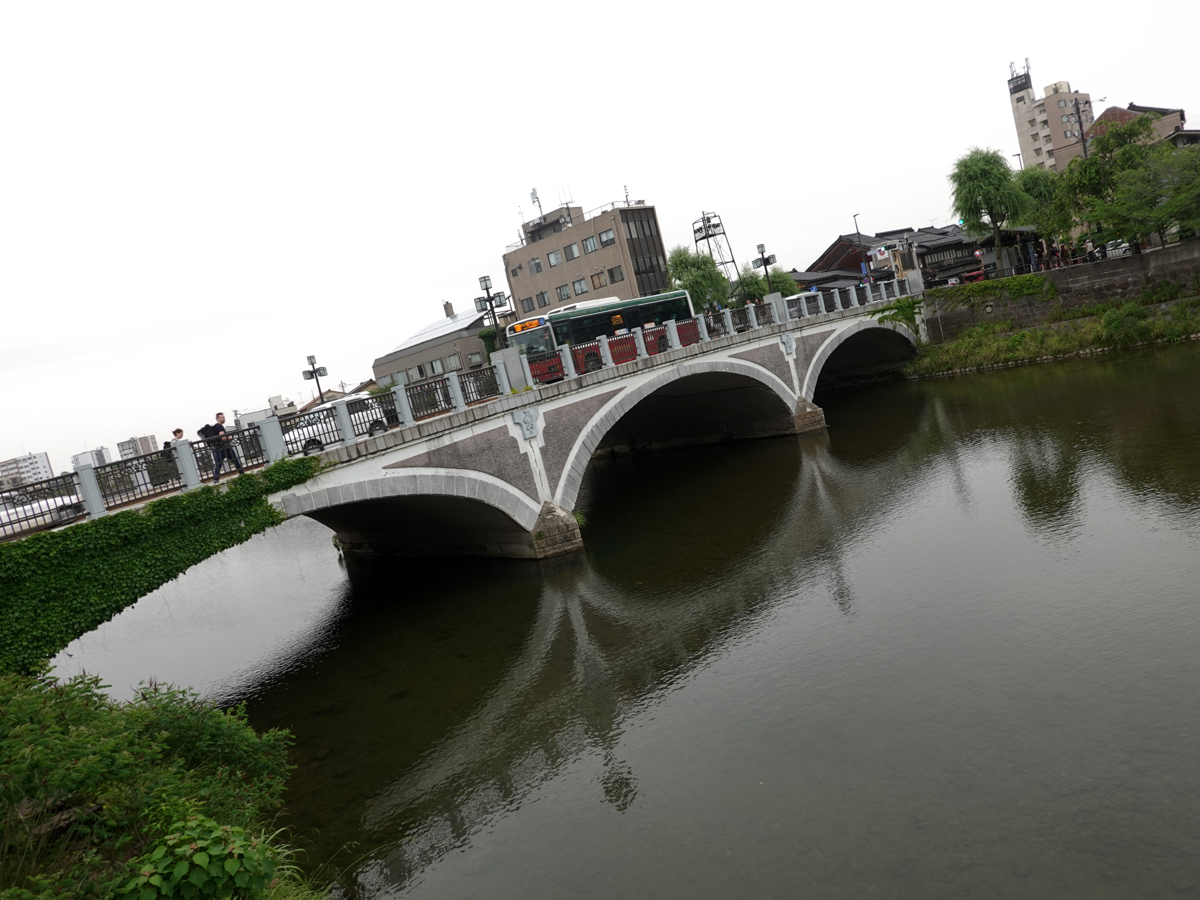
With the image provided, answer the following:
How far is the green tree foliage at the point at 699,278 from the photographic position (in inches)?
2016

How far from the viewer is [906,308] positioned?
1492 inches

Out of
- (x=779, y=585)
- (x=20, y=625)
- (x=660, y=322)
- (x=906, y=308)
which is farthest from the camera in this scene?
(x=906, y=308)

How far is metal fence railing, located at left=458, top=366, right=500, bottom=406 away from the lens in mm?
18781

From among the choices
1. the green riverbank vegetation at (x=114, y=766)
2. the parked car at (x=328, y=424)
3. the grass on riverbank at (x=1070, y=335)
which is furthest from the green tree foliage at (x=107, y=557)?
the grass on riverbank at (x=1070, y=335)

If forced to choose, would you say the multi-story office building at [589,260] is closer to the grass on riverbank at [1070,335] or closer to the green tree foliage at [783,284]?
the green tree foliage at [783,284]

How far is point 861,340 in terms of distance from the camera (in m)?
39.8

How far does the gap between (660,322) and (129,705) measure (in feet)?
79.8

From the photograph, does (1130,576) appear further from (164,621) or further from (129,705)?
(164,621)

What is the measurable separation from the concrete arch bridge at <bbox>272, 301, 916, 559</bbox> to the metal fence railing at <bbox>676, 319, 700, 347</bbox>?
2.05ft

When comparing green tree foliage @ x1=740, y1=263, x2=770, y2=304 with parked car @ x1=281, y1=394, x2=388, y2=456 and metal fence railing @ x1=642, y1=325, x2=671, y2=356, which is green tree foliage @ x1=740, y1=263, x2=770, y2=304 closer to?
→ metal fence railing @ x1=642, y1=325, x2=671, y2=356

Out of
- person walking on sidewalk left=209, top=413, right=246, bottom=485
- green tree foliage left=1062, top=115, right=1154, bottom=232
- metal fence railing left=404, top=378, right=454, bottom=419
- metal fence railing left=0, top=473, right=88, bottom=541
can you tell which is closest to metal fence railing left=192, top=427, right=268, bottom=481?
person walking on sidewalk left=209, top=413, right=246, bottom=485

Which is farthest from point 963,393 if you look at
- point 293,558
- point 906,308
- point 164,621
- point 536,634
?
point 164,621

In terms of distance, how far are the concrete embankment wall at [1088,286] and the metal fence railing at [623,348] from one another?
22.1 meters

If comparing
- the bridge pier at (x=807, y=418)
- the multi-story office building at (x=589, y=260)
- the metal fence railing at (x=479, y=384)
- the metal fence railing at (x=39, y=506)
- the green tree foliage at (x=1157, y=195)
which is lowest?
the bridge pier at (x=807, y=418)
